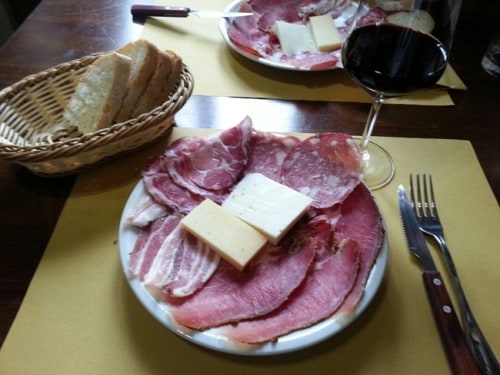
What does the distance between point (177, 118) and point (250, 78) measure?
257 millimetres

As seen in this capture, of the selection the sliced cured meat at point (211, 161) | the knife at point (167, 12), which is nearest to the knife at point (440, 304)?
the sliced cured meat at point (211, 161)

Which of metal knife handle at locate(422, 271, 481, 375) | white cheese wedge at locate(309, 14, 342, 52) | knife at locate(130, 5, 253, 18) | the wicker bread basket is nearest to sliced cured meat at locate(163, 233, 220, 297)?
the wicker bread basket

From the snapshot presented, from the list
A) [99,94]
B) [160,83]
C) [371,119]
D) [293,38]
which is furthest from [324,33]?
[99,94]

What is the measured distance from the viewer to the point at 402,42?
0.76 meters

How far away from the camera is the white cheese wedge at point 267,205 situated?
707mm

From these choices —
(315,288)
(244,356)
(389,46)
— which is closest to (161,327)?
(244,356)

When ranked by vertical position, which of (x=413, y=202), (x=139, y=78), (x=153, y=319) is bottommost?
(x=153, y=319)

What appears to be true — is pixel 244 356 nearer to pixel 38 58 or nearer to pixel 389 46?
pixel 389 46

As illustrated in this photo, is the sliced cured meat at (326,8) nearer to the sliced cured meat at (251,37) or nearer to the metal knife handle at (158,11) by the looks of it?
the sliced cured meat at (251,37)

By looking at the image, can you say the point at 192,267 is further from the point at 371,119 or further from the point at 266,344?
the point at 371,119

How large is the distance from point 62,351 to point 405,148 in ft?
2.75

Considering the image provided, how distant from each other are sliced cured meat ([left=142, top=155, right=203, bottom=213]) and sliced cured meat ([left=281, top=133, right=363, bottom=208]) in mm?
196

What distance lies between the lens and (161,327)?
0.67 m

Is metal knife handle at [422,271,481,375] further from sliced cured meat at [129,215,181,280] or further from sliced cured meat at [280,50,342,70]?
sliced cured meat at [280,50,342,70]
